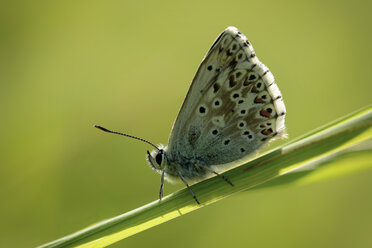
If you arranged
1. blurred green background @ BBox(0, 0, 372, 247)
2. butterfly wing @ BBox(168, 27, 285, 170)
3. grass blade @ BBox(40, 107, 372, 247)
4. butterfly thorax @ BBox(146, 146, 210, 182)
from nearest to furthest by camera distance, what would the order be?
grass blade @ BBox(40, 107, 372, 247) → butterfly wing @ BBox(168, 27, 285, 170) → butterfly thorax @ BBox(146, 146, 210, 182) → blurred green background @ BBox(0, 0, 372, 247)

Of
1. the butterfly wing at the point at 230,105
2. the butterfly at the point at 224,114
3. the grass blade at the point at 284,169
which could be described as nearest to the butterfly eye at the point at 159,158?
the butterfly at the point at 224,114

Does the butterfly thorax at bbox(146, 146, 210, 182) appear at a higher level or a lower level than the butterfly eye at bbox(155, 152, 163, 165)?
lower


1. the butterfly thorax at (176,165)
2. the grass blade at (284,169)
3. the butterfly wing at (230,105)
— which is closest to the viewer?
the grass blade at (284,169)

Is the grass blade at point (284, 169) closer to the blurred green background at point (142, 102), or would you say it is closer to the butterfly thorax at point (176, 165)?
the butterfly thorax at point (176, 165)

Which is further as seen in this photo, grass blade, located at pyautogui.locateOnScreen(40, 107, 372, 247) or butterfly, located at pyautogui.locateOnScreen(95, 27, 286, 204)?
butterfly, located at pyautogui.locateOnScreen(95, 27, 286, 204)

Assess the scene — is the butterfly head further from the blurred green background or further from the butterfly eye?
the blurred green background

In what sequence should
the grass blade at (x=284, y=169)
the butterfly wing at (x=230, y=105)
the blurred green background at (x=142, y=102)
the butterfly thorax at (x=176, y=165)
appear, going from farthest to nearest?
the blurred green background at (x=142, y=102), the butterfly thorax at (x=176, y=165), the butterfly wing at (x=230, y=105), the grass blade at (x=284, y=169)

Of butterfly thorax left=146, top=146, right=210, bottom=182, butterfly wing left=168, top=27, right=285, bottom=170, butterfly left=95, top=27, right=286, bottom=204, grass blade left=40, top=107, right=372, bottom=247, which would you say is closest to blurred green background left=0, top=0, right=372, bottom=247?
butterfly thorax left=146, top=146, right=210, bottom=182

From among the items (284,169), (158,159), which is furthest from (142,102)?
(284,169)
